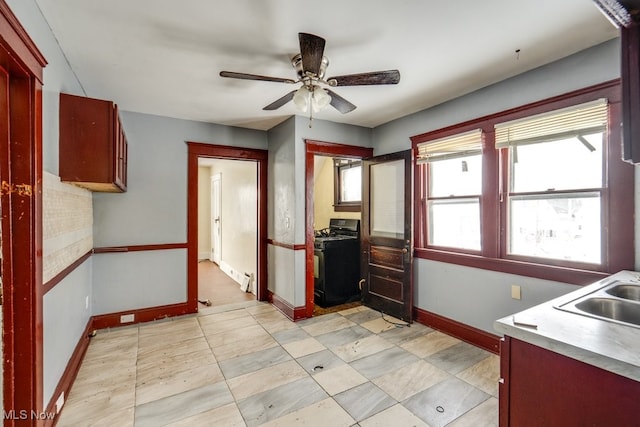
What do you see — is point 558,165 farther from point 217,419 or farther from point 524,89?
point 217,419

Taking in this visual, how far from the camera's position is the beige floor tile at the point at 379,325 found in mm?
3189

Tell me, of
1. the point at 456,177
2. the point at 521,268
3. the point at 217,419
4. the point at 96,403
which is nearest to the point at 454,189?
the point at 456,177

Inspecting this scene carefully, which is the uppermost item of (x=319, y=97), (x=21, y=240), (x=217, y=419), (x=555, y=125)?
(x=319, y=97)

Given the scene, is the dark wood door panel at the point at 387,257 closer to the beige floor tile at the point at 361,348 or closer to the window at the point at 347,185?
the beige floor tile at the point at 361,348

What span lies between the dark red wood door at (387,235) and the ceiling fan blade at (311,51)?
74.0 inches

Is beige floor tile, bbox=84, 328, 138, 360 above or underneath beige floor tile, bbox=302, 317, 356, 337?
above

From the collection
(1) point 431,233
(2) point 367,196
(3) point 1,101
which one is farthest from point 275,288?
(3) point 1,101

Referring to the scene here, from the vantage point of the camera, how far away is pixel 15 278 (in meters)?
1.46

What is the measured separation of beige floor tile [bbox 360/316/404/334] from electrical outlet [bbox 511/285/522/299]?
1.25 meters

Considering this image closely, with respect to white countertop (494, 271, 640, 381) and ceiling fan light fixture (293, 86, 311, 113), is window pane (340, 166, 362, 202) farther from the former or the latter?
white countertop (494, 271, 640, 381)

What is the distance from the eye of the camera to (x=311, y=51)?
1.72m

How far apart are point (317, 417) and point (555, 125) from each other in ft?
9.04

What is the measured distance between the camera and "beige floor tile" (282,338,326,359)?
105 inches

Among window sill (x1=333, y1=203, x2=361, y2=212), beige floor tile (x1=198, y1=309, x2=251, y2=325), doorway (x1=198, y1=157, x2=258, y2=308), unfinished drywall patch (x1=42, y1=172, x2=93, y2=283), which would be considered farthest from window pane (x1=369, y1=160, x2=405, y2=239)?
unfinished drywall patch (x1=42, y1=172, x2=93, y2=283)
